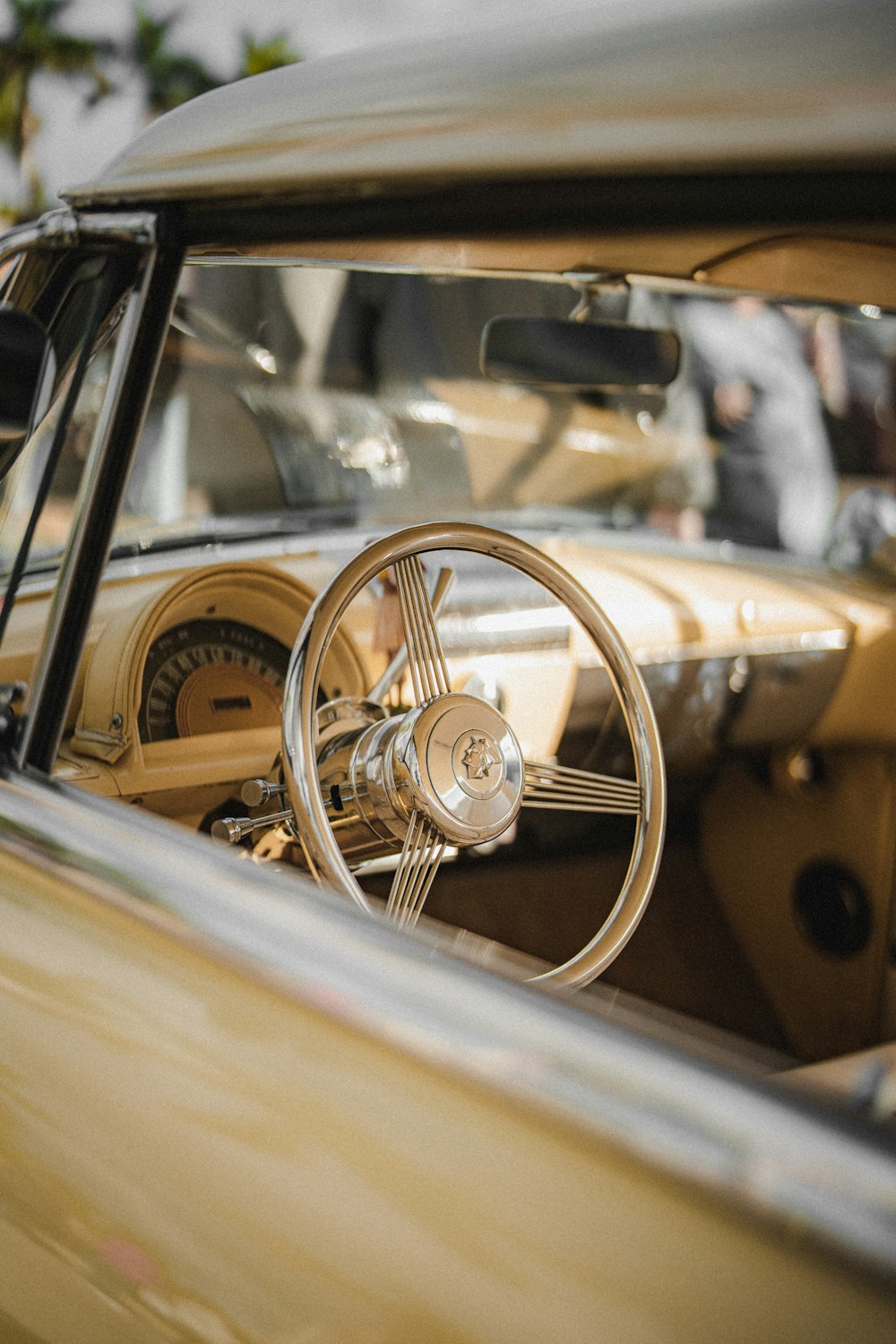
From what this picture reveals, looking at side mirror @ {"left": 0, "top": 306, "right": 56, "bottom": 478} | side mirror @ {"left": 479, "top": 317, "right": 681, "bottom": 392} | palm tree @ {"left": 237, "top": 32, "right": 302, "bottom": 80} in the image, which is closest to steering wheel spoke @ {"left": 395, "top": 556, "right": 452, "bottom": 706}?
side mirror @ {"left": 0, "top": 306, "right": 56, "bottom": 478}

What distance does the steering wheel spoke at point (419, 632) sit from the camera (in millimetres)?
1396

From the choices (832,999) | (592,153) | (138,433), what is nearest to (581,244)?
(592,153)

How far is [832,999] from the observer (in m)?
2.73

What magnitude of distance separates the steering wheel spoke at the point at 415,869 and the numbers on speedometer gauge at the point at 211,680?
10.5 inches

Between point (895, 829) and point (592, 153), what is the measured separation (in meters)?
2.20

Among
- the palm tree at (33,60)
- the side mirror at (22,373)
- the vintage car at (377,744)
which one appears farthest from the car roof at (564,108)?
the palm tree at (33,60)

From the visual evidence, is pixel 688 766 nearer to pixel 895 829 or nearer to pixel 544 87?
pixel 895 829

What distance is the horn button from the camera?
1.31 metres

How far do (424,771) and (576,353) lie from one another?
0.96 m

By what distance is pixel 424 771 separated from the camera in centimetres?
131

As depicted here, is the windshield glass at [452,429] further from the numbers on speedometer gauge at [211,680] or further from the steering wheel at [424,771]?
the steering wheel at [424,771]

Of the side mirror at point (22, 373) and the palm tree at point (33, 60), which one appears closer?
the side mirror at point (22, 373)

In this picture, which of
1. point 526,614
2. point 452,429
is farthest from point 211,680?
point 452,429

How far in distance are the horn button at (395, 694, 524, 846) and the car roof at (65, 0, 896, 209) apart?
0.57 metres
